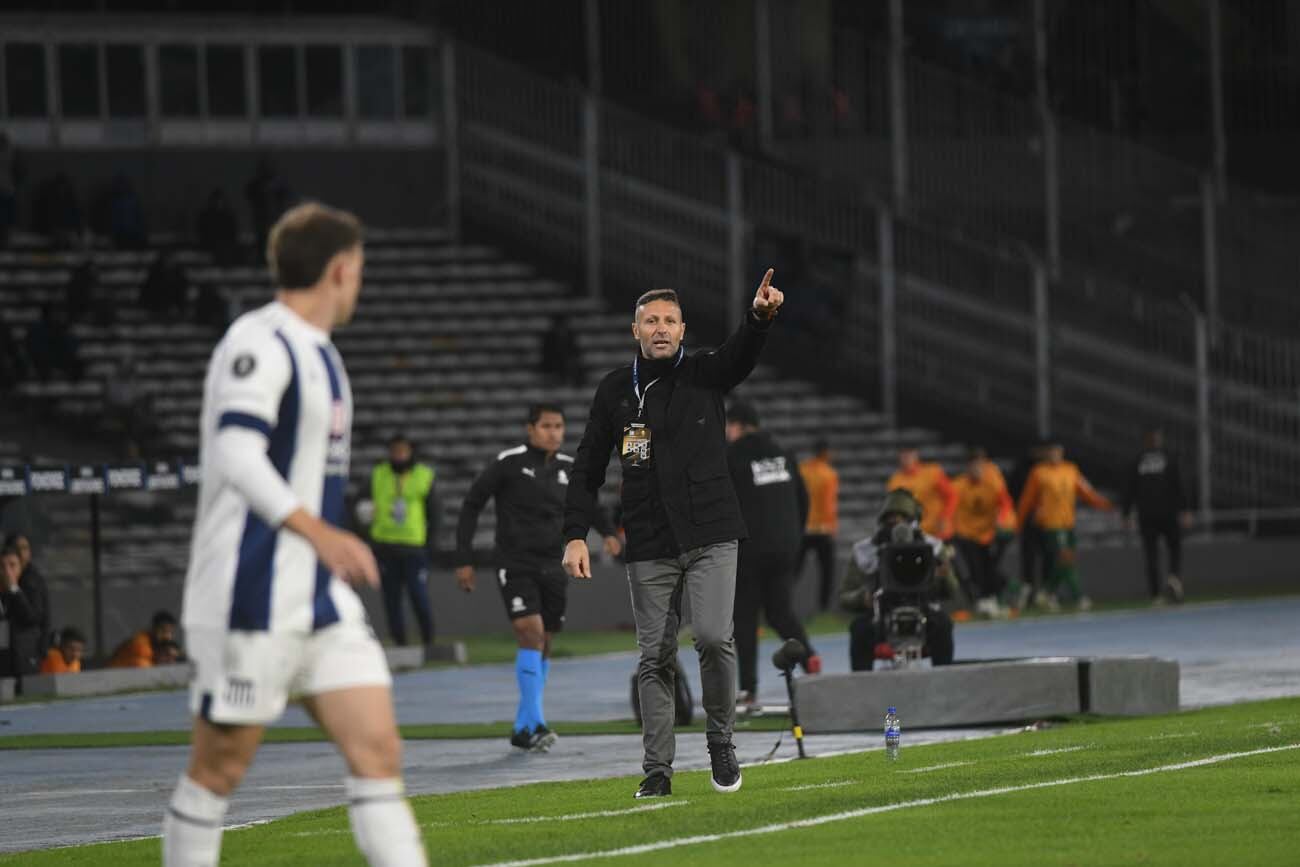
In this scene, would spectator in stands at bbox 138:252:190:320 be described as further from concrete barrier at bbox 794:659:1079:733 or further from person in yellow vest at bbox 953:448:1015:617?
concrete barrier at bbox 794:659:1079:733

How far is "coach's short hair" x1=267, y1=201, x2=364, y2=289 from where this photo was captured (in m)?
7.23

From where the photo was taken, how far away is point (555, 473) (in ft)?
55.1

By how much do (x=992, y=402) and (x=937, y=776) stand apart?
2550cm

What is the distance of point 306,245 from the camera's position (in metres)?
7.23

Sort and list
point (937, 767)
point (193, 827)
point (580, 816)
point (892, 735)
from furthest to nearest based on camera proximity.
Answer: point (892, 735), point (937, 767), point (580, 816), point (193, 827)

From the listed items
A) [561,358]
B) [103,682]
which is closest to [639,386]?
[103,682]

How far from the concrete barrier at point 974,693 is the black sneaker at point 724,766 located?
4.66m

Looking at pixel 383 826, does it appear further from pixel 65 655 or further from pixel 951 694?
pixel 65 655

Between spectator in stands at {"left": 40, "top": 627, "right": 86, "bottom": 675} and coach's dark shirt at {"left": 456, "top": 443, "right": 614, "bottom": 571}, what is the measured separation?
7771mm

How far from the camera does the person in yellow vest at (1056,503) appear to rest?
2994 centimetres

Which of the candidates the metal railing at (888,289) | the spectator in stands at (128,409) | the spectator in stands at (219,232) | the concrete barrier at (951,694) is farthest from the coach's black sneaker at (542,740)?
the spectator in stands at (219,232)

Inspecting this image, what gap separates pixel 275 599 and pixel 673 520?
4419mm

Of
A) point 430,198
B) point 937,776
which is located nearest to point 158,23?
point 430,198

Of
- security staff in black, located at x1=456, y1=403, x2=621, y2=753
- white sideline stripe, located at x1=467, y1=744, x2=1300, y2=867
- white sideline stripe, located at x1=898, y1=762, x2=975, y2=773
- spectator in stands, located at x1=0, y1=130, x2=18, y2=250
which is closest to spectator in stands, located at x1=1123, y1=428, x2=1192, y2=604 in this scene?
security staff in black, located at x1=456, y1=403, x2=621, y2=753
